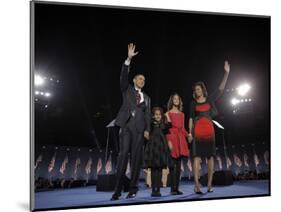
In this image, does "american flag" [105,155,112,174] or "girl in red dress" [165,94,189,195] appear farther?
"girl in red dress" [165,94,189,195]

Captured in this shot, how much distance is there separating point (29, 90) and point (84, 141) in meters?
0.69

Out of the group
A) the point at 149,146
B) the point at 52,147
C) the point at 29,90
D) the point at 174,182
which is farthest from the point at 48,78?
the point at 174,182

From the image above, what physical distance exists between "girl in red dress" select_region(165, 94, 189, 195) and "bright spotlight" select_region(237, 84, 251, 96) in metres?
0.68

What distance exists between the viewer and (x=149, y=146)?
463 centimetres

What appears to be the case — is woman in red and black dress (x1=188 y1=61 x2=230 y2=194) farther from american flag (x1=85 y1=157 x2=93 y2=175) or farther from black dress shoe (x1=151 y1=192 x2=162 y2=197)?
american flag (x1=85 y1=157 x2=93 y2=175)

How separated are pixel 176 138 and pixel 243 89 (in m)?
0.91

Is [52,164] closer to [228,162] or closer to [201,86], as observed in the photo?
[201,86]

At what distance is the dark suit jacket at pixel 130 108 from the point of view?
180 inches

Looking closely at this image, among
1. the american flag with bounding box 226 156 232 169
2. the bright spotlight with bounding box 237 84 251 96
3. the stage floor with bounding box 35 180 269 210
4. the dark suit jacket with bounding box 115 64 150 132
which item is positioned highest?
the bright spotlight with bounding box 237 84 251 96

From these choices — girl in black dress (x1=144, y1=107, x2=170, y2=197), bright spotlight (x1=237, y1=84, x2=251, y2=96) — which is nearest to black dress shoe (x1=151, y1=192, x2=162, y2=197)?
girl in black dress (x1=144, y1=107, x2=170, y2=197)

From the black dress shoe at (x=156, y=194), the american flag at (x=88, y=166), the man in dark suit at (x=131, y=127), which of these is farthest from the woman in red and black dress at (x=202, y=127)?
the american flag at (x=88, y=166)

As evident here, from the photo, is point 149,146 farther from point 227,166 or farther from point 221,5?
point 221,5

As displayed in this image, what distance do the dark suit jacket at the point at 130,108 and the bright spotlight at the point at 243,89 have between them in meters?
1.02

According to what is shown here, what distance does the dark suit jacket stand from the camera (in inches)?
180
